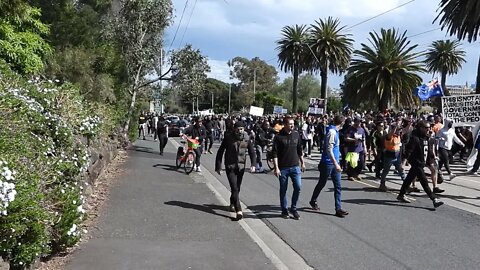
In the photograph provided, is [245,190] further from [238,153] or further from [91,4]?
[91,4]

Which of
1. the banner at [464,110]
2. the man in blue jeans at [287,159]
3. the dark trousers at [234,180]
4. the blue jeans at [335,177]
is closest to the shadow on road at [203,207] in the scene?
the dark trousers at [234,180]

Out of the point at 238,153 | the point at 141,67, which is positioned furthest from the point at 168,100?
the point at 238,153

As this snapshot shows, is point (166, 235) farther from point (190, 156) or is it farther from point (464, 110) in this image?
point (464, 110)

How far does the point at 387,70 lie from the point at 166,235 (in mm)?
31877

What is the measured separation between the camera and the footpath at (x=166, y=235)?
623 centimetres

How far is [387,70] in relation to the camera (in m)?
36.6

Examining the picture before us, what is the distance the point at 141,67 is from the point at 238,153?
53.6ft

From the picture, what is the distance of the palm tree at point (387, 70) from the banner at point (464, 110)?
22.5 meters

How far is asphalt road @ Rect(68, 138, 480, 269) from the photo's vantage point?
253 inches

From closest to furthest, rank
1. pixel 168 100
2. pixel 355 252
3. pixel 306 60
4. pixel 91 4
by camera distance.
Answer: pixel 355 252, pixel 91 4, pixel 168 100, pixel 306 60

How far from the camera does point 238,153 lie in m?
9.43

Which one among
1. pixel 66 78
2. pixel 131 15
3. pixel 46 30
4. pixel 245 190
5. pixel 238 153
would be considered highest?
pixel 131 15

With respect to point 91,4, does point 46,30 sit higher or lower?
lower

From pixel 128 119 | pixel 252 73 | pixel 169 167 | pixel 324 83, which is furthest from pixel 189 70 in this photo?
pixel 252 73
